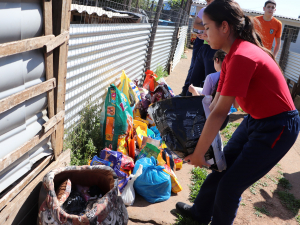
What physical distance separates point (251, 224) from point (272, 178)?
4.49 feet

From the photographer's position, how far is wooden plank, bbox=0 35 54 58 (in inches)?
59.0

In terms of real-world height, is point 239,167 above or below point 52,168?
above

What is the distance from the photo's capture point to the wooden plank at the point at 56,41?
1871 mm

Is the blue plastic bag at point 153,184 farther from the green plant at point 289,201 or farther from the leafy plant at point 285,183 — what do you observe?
the leafy plant at point 285,183

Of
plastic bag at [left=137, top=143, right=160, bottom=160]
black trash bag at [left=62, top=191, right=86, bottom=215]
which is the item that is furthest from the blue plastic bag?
black trash bag at [left=62, top=191, right=86, bottom=215]

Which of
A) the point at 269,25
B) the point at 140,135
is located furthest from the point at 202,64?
the point at 140,135

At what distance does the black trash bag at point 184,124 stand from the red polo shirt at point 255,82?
0.98 feet

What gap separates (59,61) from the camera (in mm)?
2072

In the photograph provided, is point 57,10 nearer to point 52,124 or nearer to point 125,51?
point 52,124

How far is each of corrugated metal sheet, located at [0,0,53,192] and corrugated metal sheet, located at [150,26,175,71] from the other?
5.48 metres

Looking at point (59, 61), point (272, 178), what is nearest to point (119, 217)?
point (59, 61)

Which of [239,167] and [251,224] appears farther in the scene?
[251,224]

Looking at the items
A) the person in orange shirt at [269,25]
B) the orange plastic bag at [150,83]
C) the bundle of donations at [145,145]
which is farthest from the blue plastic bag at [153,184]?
the person in orange shirt at [269,25]

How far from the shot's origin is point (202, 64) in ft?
17.5
